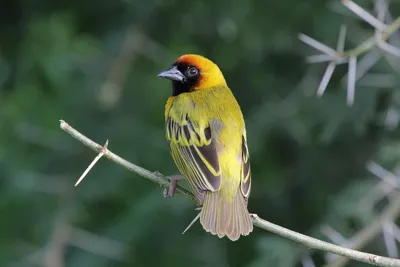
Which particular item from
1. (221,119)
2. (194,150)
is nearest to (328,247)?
(194,150)

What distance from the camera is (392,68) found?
5652mm

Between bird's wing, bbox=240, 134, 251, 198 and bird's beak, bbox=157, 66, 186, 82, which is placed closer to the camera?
bird's wing, bbox=240, 134, 251, 198

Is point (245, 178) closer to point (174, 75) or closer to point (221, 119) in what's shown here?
point (221, 119)

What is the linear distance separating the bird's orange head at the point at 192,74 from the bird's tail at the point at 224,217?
114cm

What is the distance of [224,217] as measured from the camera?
4.07 metres

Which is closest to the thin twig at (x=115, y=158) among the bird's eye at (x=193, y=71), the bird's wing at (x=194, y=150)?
the bird's wing at (x=194, y=150)

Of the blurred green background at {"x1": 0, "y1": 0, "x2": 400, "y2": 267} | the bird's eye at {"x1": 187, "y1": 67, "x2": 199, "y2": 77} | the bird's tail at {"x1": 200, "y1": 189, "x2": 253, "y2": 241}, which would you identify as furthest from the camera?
the blurred green background at {"x1": 0, "y1": 0, "x2": 400, "y2": 267}

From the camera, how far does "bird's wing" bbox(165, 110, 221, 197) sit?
4.24 m

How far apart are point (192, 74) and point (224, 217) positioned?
4.52 ft

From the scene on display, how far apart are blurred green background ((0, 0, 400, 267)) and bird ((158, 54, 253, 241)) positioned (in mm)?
1587

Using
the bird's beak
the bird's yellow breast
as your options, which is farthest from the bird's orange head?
the bird's yellow breast

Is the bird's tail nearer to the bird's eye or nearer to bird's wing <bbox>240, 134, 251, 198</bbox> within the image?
bird's wing <bbox>240, 134, 251, 198</bbox>

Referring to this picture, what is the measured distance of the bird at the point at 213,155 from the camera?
405cm

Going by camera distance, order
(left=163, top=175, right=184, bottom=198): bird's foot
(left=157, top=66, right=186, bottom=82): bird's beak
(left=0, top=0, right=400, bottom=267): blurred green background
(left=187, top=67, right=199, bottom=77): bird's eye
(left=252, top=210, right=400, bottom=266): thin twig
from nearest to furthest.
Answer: (left=252, top=210, right=400, bottom=266): thin twig
(left=163, top=175, right=184, bottom=198): bird's foot
(left=157, top=66, right=186, bottom=82): bird's beak
(left=187, top=67, right=199, bottom=77): bird's eye
(left=0, top=0, right=400, bottom=267): blurred green background
